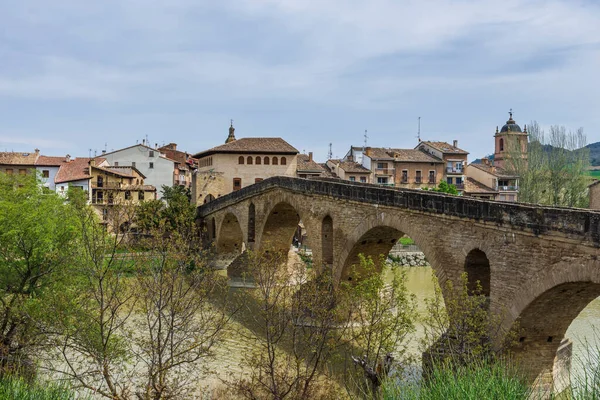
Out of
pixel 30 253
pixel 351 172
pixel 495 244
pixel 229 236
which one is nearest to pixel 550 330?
pixel 495 244

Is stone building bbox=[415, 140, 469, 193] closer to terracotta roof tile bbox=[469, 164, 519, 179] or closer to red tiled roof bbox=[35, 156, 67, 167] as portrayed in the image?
terracotta roof tile bbox=[469, 164, 519, 179]

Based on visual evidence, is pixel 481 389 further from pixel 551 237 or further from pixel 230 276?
pixel 230 276

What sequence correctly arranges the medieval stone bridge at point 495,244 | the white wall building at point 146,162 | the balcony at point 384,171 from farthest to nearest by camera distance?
the white wall building at point 146,162 < the balcony at point 384,171 < the medieval stone bridge at point 495,244

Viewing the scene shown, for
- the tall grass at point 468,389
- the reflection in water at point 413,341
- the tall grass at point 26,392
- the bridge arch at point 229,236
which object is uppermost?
the bridge arch at point 229,236

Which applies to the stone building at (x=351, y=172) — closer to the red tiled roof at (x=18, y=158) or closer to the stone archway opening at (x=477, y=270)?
the red tiled roof at (x=18, y=158)

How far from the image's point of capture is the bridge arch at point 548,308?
12.2 meters

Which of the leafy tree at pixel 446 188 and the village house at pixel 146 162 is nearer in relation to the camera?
the leafy tree at pixel 446 188

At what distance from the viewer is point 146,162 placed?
186 ft

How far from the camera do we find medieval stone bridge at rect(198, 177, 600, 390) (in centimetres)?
1235

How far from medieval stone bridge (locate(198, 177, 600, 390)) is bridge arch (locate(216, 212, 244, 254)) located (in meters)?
16.6

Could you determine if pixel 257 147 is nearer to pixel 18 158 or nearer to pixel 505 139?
pixel 18 158

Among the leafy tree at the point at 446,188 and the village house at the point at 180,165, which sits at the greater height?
the village house at the point at 180,165

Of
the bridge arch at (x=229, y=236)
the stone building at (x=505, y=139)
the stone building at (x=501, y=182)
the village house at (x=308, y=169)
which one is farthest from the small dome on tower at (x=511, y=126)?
the bridge arch at (x=229, y=236)

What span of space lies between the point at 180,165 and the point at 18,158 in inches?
746
